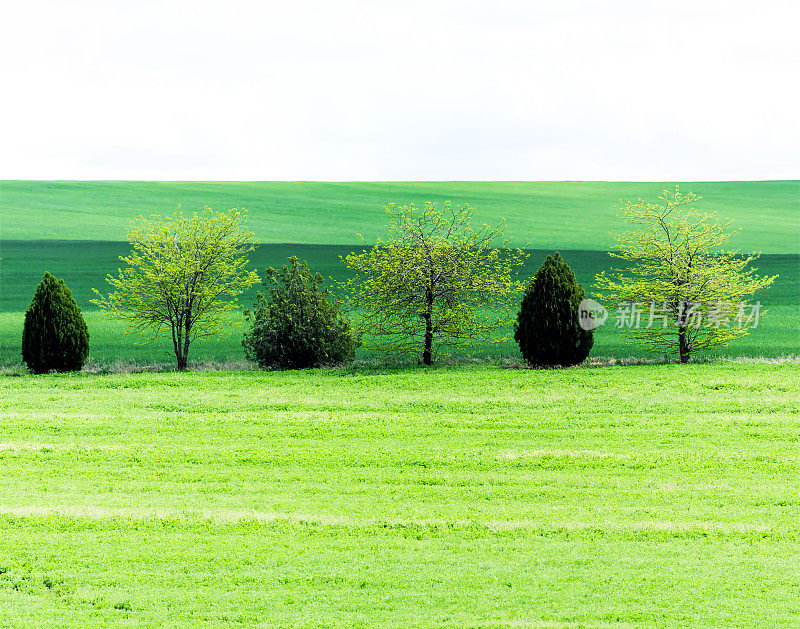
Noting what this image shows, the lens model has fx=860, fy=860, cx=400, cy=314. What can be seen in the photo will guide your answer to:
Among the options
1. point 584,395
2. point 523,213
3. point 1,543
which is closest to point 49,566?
point 1,543

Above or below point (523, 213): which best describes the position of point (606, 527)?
below

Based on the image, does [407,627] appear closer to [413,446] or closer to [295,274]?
[413,446]

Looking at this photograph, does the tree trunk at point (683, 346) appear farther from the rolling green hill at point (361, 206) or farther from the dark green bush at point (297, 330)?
the rolling green hill at point (361, 206)

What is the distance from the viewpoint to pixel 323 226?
58531mm

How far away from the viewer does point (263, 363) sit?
27844 millimetres

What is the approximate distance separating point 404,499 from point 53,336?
17.7 m

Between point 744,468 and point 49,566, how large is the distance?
40.0 ft

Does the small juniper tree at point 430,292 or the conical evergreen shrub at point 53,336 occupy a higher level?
the small juniper tree at point 430,292

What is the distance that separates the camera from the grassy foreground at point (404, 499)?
9398 millimetres

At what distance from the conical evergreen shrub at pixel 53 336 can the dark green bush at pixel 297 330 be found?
18.3ft

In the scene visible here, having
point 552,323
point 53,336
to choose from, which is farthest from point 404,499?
point 53,336

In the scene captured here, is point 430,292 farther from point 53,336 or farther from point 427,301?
point 53,336

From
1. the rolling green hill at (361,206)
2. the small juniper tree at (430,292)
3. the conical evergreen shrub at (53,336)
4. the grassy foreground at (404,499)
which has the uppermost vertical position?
the rolling green hill at (361,206)

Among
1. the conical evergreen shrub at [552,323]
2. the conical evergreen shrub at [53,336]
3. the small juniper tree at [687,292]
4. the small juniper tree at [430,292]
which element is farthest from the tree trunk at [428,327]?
the conical evergreen shrub at [53,336]
